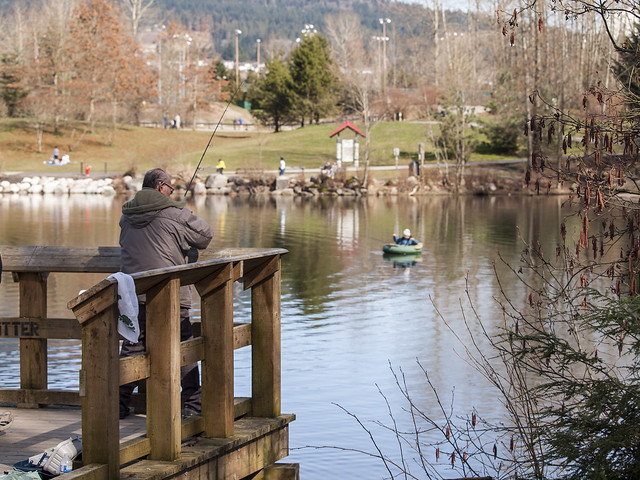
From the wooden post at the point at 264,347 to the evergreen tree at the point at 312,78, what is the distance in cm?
6938

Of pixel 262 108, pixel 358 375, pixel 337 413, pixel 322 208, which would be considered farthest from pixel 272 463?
pixel 262 108

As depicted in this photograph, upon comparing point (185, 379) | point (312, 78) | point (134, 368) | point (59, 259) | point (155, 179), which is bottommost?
point (185, 379)

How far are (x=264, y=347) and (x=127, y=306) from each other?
8.14 ft

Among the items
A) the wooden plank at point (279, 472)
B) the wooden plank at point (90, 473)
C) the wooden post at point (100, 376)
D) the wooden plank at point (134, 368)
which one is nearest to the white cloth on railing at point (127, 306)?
the wooden post at point (100, 376)

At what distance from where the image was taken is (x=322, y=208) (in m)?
47.1

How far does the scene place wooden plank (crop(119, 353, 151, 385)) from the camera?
5816 mm

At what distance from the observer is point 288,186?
56438mm

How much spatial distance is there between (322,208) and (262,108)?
38.9 m

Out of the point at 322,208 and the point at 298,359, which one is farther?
the point at 322,208

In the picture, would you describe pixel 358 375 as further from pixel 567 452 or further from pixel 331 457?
pixel 567 452

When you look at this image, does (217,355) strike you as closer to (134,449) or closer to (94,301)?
(134,449)

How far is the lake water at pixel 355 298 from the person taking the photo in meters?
12.5

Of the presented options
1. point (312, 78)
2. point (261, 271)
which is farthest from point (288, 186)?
point (261, 271)

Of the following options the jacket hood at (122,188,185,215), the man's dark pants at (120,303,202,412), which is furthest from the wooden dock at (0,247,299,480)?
the jacket hood at (122,188,185,215)
